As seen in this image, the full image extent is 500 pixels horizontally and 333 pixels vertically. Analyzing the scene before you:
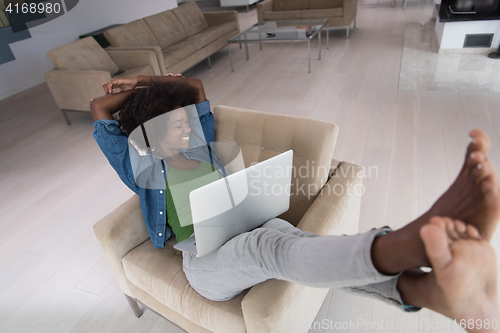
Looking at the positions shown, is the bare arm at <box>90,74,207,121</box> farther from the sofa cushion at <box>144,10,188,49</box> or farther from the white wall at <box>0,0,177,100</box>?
the white wall at <box>0,0,177,100</box>

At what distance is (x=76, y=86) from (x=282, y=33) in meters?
2.57

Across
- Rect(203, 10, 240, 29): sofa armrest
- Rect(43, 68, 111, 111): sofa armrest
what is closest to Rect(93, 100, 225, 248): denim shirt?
Rect(43, 68, 111, 111): sofa armrest

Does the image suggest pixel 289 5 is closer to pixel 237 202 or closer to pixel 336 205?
pixel 336 205

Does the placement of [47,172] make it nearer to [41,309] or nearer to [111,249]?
[41,309]

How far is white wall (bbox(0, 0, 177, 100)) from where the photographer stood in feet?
15.2

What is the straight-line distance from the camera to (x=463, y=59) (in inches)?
151

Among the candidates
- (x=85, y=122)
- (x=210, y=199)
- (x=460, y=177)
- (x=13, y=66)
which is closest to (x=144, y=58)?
(x=85, y=122)

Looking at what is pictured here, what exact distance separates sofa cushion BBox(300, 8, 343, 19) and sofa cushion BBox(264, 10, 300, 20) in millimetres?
101

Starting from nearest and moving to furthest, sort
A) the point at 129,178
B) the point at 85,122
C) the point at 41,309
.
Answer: the point at 129,178 → the point at 41,309 → the point at 85,122

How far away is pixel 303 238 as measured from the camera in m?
0.86

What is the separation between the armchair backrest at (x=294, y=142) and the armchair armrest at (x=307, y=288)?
8cm

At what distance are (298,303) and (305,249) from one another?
0.96ft

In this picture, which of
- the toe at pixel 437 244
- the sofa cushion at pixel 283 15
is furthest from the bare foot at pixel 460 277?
the sofa cushion at pixel 283 15

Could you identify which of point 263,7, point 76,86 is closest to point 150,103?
point 76,86
